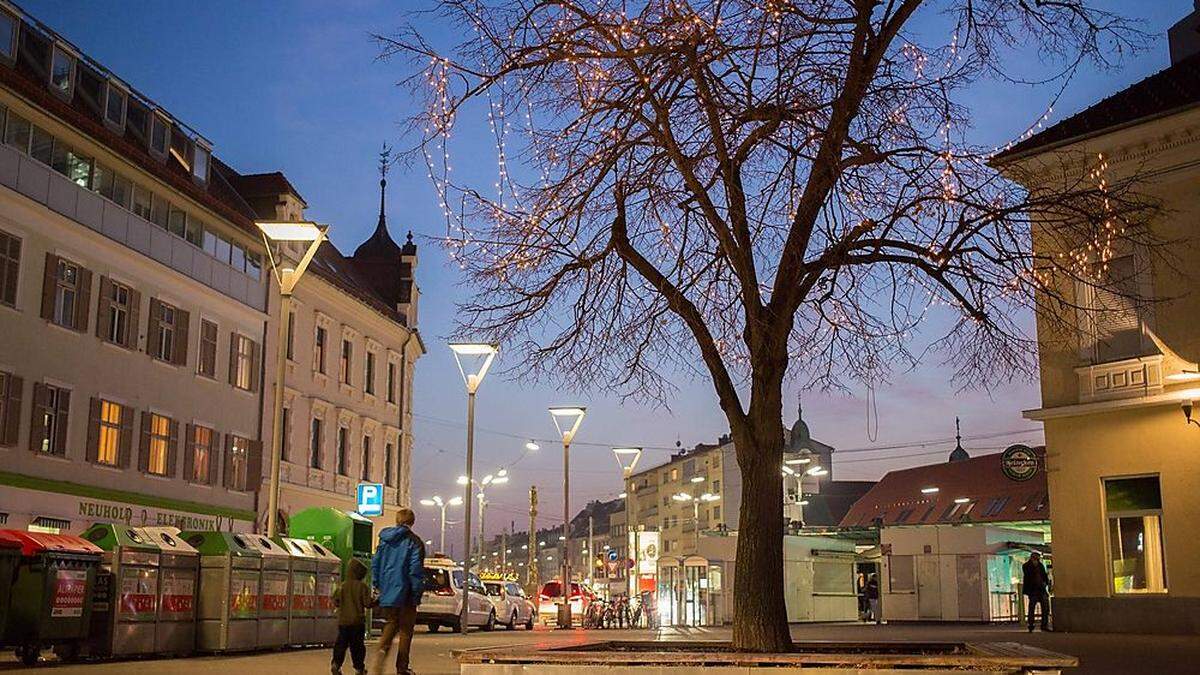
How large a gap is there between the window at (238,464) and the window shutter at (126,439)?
611 centimetres

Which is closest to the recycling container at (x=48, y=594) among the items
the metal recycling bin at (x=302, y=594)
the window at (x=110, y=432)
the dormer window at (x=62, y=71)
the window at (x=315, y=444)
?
the metal recycling bin at (x=302, y=594)

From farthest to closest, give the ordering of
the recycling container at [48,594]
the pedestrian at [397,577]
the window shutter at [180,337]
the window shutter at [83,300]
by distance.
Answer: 1. the window shutter at [180,337]
2. the window shutter at [83,300]
3. the recycling container at [48,594]
4. the pedestrian at [397,577]

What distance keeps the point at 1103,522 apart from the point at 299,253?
3023 centimetres

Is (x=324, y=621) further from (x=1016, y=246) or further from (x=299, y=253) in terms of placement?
(x=299, y=253)

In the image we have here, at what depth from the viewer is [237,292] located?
42.1m

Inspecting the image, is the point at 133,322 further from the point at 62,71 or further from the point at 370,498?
the point at 370,498

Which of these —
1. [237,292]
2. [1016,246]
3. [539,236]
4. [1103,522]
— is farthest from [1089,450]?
[237,292]

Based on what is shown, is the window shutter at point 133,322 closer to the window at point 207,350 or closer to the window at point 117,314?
the window at point 117,314

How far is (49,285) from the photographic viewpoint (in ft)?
103

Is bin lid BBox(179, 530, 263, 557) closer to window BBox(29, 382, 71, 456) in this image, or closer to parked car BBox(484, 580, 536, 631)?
window BBox(29, 382, 71, 456)

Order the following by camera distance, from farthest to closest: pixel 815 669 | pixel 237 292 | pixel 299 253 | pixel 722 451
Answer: pixel 722 451 < pixel 299 253 < pixel 237 292 < pixel 815 669

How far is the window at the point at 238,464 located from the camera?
41.1 metres

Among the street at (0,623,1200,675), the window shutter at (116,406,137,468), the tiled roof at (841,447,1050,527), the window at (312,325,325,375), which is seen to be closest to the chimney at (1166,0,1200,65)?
the street at (0,623,1200,675)

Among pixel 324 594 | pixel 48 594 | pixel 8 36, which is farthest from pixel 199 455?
pixel 48 594
